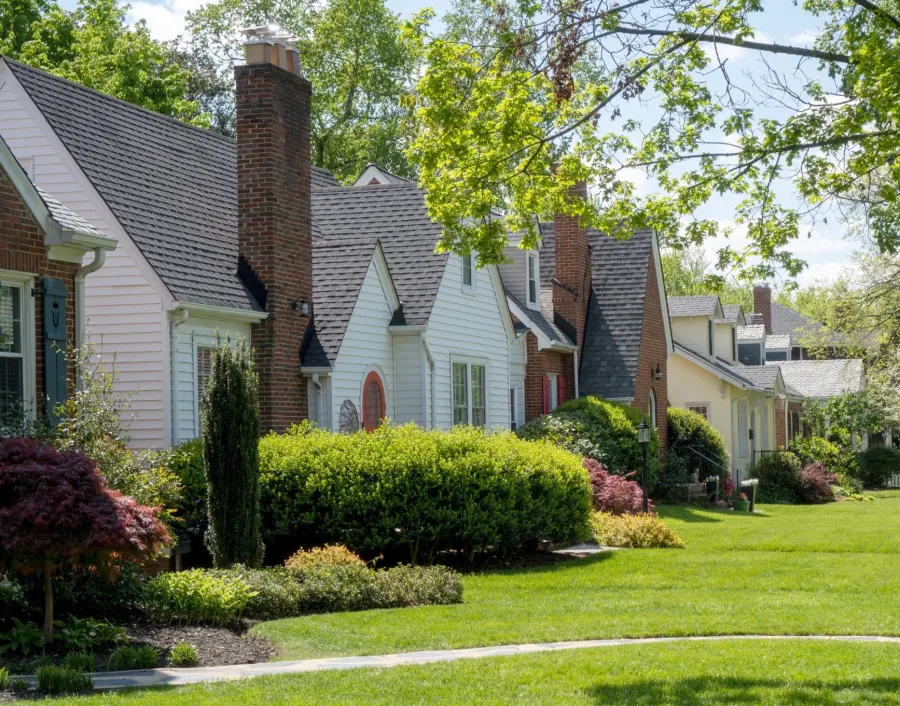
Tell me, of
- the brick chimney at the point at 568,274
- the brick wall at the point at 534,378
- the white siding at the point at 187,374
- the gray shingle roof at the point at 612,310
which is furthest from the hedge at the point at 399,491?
the brick chimney at the point at 568,274

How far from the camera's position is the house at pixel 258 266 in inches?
698

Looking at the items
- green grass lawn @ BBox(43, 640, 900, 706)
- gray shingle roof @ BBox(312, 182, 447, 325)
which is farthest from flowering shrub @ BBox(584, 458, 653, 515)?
green grass lawn @ BBox(43, 640, 900, 706)

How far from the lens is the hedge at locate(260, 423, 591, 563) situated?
16344 mm

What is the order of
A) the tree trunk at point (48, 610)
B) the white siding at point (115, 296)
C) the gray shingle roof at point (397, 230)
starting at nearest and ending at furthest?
1. the tree trunk at point (48, 610)
2. the white siding at point (115, 296)
3. the gray shingle roof at point (397, 230)

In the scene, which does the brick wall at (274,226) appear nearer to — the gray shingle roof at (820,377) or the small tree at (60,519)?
the small tree at (60,519)

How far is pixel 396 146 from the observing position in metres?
45.9

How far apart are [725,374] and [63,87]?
25.2 m

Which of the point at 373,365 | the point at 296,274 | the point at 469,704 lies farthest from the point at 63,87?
the point at 469,704

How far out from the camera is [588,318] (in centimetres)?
3334

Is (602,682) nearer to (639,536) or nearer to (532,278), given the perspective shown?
(639,536)

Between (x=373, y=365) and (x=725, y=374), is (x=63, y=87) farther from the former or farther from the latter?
(x=725, y=374)

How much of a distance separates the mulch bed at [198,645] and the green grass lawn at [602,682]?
1.24 meters

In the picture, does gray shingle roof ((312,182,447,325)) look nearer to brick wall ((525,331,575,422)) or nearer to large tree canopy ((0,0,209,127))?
brick wall ((525,331,575,422))

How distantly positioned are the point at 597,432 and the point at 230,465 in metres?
14.3
